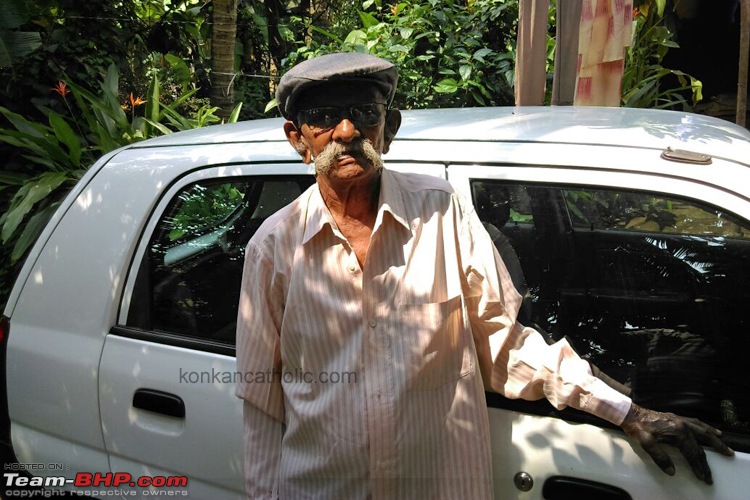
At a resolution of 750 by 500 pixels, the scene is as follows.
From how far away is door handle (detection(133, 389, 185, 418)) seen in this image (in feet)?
6.84

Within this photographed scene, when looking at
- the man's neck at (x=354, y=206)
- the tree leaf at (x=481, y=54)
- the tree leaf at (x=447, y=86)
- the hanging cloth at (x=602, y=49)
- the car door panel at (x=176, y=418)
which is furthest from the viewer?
the tree leaf at (x=481, y=54)

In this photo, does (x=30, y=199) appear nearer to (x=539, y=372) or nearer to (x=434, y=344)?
(x=434, y=344)

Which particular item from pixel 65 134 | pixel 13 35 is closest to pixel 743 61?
pixel 65 134

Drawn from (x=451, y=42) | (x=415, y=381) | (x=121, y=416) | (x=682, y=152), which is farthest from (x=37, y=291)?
(x=451, y=42)

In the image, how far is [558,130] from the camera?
197 centimetres

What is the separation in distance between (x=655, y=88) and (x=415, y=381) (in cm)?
469

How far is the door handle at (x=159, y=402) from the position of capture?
6.84ft

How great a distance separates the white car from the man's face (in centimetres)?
30

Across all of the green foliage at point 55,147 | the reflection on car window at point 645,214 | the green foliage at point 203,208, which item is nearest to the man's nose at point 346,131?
the reflection on car window at point 645,214

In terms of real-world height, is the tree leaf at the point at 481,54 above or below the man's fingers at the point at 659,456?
above

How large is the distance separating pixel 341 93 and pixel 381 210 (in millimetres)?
325

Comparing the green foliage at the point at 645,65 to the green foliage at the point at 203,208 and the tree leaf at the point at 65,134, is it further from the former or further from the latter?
the tree leaf at the point at 65,134

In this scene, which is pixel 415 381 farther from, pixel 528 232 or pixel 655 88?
pixel 655 88

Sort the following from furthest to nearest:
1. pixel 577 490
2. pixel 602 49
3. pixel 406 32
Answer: pixel 406 32 < pixel 602 49 < pixel 577 490
